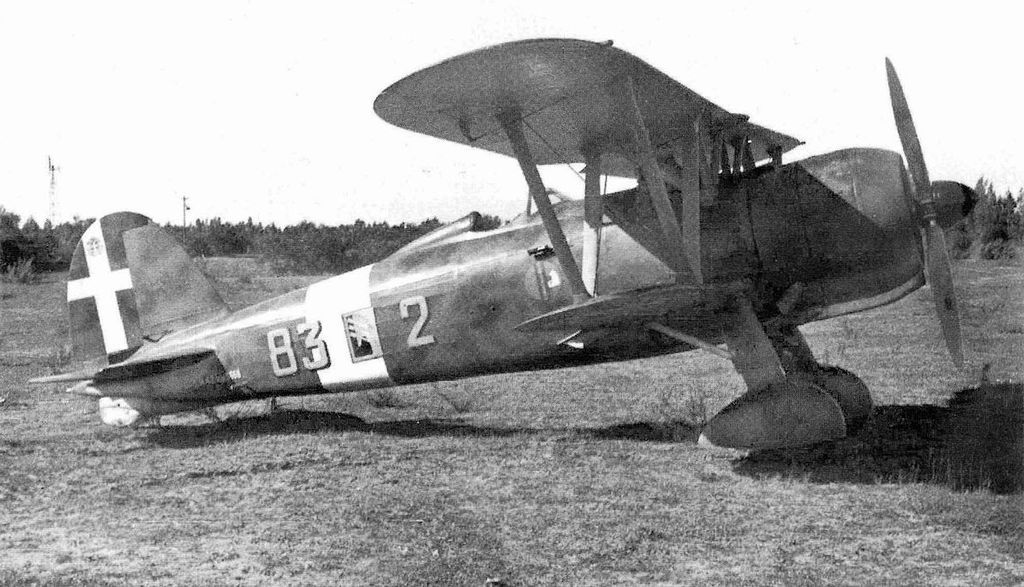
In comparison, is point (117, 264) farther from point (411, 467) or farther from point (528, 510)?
point (528, 510)

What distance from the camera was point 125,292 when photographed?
8.06 metres

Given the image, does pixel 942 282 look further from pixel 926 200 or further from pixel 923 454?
pixel 923 454

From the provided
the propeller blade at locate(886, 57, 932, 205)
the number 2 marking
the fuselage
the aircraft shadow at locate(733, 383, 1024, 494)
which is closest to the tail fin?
the fuselage

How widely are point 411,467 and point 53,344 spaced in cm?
1155

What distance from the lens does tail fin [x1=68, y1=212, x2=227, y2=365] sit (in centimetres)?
803

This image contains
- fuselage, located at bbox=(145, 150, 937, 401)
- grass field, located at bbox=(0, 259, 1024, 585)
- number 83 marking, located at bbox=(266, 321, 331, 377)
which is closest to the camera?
grass field, located at bbox=(0, 259, 1024, 585)

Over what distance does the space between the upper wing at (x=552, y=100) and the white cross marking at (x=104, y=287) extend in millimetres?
3738

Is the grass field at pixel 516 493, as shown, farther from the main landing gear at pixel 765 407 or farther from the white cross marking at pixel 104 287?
the white cross marking at pixel 104 287

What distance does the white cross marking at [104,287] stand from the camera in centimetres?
803

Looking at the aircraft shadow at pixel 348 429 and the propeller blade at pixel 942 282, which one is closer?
the propeller blade at pixel 942 282

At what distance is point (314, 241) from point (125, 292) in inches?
876

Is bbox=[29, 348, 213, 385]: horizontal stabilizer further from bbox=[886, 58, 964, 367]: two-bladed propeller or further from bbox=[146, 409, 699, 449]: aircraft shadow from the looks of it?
bbox=[886, 58, 964, 367]: two-bladed propeller

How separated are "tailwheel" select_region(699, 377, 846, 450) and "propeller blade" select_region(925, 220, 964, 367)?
43.5 inches

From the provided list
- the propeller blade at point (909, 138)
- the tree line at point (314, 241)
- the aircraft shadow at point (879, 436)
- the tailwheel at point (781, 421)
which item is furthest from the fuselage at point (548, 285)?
the tree line at point (314, 241)
